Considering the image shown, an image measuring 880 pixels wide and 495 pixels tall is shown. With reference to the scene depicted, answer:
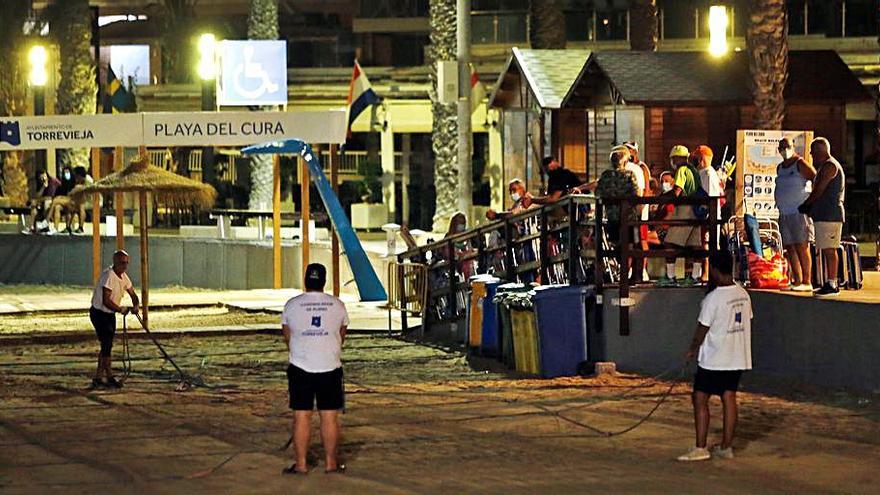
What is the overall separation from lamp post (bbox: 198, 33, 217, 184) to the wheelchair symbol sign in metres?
2.74

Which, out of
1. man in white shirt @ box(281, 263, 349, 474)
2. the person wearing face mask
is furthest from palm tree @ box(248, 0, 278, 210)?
man in white shirt @ box(281, 263, 349, 474)

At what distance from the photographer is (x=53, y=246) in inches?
Answer: 1423

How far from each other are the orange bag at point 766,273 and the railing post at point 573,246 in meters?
1.84

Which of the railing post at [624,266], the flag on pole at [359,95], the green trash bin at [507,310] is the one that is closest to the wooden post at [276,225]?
the flag on pole at [359,95]

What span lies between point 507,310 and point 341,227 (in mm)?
8298

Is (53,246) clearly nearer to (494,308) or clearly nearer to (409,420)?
(494,308)

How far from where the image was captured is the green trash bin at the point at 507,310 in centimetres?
1900

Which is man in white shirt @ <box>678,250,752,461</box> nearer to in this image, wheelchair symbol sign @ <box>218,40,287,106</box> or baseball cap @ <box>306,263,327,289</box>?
baseball cap @ <box>306,263,327,289</box>

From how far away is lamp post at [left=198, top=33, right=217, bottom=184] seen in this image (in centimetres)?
3784

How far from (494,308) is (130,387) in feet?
15.2

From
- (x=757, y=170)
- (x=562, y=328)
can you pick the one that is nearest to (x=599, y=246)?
(x=562, y=328)

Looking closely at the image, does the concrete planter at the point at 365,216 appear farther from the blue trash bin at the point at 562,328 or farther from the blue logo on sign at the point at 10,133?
the blue trash bin at the point at 562,328

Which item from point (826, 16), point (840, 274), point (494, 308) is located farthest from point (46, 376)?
point (826, 16)

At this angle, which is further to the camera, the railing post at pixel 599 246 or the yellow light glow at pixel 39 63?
the yellow light glow at pixel 39 63
